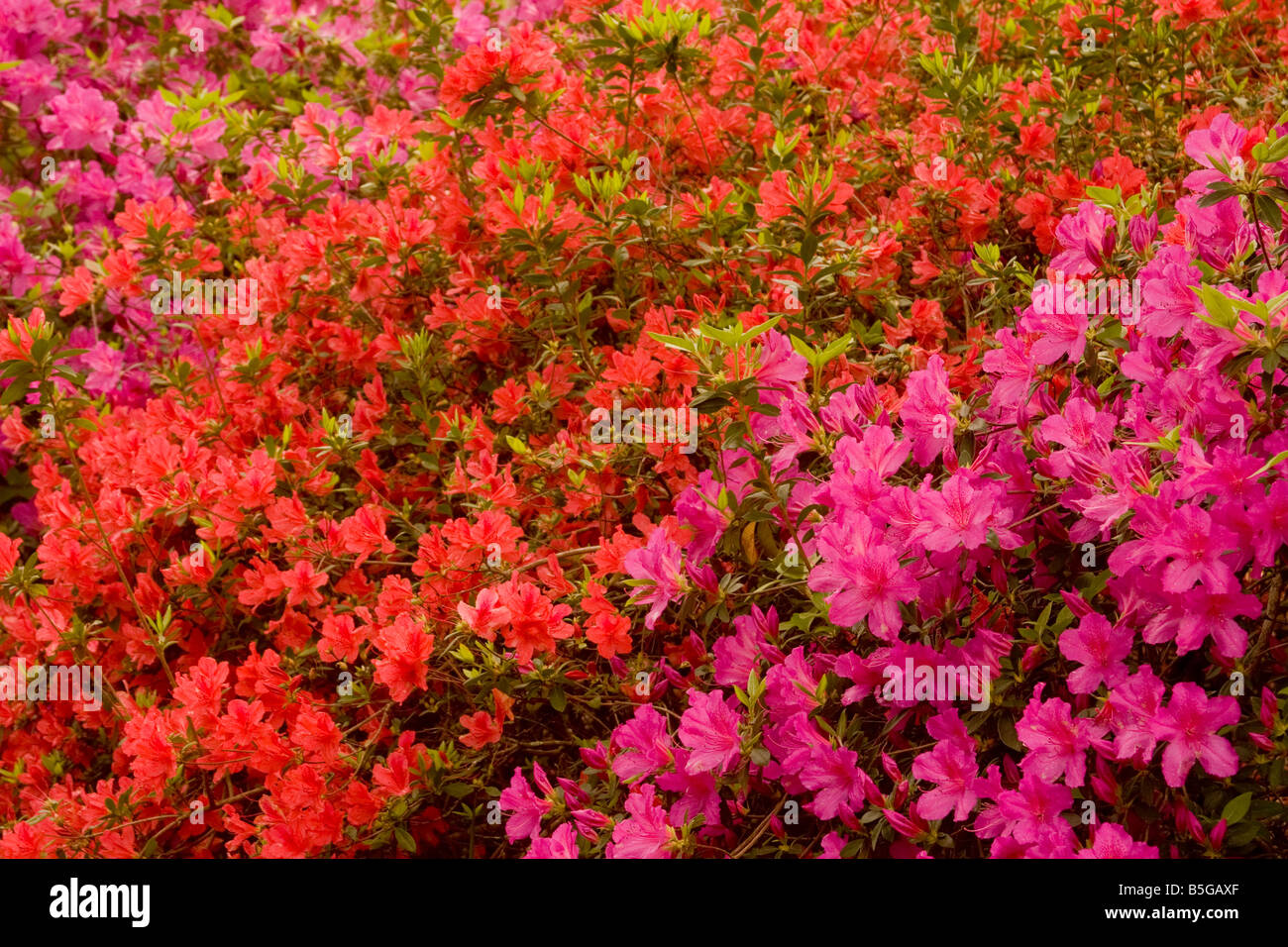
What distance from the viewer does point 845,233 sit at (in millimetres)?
2650

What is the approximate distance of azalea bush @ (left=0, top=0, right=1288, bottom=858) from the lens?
1.58 meters

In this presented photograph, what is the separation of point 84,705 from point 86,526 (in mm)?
376

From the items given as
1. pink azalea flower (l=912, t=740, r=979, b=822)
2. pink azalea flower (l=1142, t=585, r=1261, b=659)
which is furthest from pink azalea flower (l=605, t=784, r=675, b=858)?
pink azalea flower (l=1142, t=585, r=1261, b=659)

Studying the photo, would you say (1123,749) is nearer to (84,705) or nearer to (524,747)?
(524,747)

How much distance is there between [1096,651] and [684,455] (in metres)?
0.82

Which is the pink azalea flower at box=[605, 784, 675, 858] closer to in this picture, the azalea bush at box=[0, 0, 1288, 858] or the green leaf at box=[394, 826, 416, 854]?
the azalea bush at box=[0, 0, 1288, 858]

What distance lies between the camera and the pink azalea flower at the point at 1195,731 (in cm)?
147

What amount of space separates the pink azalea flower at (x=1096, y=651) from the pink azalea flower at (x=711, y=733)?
0.45 m

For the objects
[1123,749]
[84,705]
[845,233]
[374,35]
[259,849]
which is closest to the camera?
[1123,749]

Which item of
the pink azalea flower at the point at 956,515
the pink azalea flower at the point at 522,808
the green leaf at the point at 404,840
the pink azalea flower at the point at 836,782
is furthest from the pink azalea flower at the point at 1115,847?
the green leaf at the point at 404,840

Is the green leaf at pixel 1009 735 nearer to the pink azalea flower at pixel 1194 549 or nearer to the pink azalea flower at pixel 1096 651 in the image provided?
the pink azalea flower at pixel 1096 651

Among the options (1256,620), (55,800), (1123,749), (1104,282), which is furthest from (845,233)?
(55,800)

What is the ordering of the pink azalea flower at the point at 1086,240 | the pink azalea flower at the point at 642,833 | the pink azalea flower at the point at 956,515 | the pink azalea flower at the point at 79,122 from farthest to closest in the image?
the pink azalea flower at the point at 79,122
the pink azalea flower at the point at 1086,240
the pink azalea flower at the point at 642,833
the pink azalea flower at the point at 956,515

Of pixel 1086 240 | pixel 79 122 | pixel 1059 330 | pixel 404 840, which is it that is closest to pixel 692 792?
pixel 404 840
